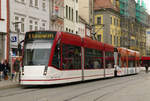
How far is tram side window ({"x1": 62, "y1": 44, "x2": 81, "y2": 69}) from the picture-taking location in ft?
70.2

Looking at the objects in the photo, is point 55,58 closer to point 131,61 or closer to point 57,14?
point 131,61

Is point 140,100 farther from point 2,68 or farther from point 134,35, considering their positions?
point 134,35

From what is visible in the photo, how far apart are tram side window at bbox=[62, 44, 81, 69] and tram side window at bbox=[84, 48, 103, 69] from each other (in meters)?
1.70

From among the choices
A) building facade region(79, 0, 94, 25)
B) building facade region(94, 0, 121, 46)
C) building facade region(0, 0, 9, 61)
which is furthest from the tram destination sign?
building facade region(94, 0, 121, 46)

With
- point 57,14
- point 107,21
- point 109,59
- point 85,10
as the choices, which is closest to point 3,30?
point 109,59

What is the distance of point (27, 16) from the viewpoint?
129 ft

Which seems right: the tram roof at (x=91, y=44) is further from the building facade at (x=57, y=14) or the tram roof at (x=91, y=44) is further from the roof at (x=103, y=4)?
the roof at (x=103, y=4)

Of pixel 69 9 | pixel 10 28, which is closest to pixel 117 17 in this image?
pixel 69 9

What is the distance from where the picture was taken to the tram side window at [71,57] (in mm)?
21406

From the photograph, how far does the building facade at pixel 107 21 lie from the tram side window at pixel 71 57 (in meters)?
50.7

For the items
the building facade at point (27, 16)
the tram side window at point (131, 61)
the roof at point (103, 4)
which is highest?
the roof at point (103, 4)

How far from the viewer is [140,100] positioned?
1311 centimetres

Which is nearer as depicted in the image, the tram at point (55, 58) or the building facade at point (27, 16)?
the tram at point (55, 58)

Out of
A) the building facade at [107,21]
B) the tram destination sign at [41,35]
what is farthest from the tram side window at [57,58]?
the building facade at [107,21]
